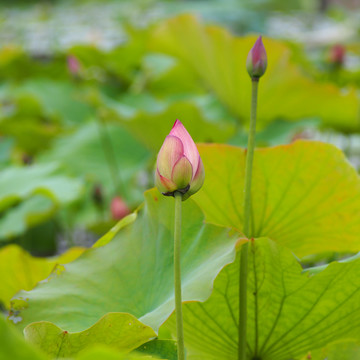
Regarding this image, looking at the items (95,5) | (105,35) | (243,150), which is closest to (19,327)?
(243,150)

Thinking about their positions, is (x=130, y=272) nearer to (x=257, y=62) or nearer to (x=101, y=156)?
(x=257, y=62)

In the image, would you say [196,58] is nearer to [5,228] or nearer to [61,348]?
[5,228]

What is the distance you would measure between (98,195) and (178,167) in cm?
94

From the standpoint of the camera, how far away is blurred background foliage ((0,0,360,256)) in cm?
113

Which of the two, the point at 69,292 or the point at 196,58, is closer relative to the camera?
the point at 69,292

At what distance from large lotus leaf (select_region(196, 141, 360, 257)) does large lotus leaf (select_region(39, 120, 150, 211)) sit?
82 cm

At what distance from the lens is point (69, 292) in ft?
1.71

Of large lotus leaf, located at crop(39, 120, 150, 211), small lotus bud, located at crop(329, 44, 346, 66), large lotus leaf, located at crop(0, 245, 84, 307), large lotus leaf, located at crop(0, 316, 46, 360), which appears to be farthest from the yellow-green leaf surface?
small lotus bud, located at crop(329, 44, 346, 66)

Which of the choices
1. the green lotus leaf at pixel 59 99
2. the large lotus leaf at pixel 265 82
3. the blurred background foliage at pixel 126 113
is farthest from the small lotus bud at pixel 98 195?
the green lotus leaf at pixel 59 99

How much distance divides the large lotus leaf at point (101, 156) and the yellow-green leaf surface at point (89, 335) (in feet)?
3.27

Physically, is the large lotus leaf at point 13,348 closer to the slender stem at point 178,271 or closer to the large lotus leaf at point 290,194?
the slender stem at point 178,271

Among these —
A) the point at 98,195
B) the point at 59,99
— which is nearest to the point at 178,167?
the point at 98,195

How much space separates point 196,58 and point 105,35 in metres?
2.54

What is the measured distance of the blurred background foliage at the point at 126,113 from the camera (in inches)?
44.5
